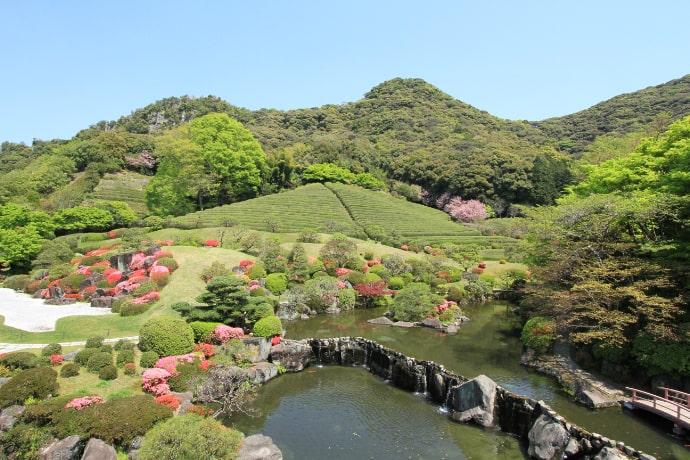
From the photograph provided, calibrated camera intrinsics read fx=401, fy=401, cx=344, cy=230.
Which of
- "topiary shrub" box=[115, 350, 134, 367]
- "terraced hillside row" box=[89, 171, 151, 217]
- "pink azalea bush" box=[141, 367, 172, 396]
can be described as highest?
"terraced hillside row" box=[89, 171, 151, 217]

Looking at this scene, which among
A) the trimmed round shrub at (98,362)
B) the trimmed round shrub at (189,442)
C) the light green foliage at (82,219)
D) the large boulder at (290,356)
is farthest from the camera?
the light green foliage at (82,219)

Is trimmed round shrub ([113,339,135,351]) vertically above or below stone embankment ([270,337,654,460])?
above

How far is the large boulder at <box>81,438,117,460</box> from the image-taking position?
1275 centimetres

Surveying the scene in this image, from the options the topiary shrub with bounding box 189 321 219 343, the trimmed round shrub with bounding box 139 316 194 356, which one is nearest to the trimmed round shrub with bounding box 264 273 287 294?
the topiary shrub with bounding box 189 321 219 343

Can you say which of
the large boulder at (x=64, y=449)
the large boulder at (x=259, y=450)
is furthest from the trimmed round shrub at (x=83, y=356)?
the large boulder at (x=259, y=450)

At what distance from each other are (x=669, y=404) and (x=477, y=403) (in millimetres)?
7193

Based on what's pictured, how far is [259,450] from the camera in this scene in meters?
13.4

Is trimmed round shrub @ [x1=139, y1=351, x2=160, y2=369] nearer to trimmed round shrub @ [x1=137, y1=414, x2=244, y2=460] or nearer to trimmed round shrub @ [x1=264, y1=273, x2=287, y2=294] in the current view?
trimmed round shrub @ [x1=137, y1=414, x2=244, y2=460]

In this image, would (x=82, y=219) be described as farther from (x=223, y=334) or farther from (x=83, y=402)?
(x=83, y=402)

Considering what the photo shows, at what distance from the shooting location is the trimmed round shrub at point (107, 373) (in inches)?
685

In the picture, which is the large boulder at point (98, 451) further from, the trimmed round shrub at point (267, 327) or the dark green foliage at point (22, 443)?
the trimmed round shrub at point (267, 327)

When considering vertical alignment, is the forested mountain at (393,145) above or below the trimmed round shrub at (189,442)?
above

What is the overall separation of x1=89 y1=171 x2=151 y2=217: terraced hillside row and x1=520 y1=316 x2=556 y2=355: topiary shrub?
2281 inches

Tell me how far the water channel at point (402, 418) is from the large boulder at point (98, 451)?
4.79m
